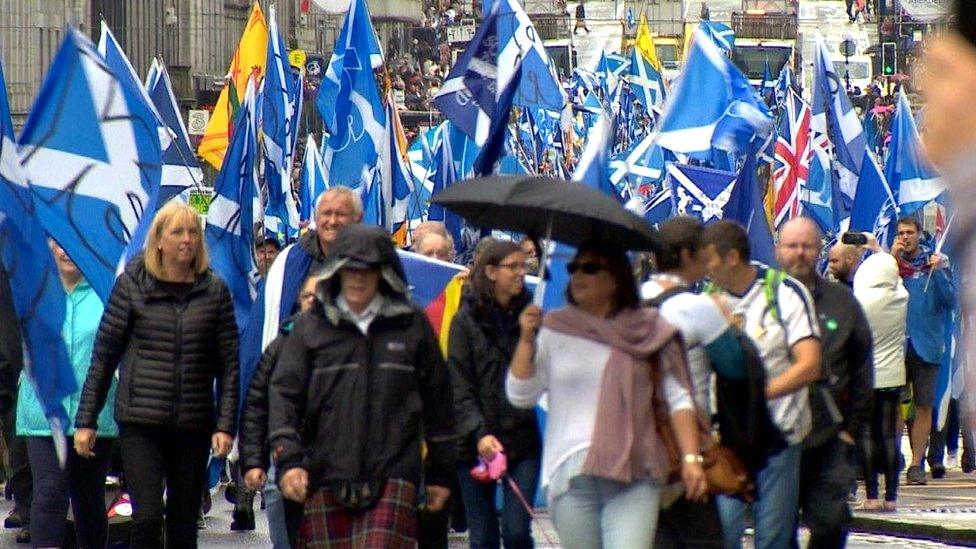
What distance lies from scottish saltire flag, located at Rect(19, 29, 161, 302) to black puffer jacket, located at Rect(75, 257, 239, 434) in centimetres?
187

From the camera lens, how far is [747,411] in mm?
6285

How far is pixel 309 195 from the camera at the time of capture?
2334 centimetres

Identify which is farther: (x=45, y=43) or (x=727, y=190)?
(x=45, y=43)

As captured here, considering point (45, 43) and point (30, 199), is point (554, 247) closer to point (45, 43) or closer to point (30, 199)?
point (30, 199)

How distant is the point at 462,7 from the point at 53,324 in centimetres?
9615

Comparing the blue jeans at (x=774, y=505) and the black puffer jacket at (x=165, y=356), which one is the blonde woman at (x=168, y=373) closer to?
the black puffer jacket at (x=165, y=356)

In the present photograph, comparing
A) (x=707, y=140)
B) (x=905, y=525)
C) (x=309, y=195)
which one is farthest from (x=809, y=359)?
(x=309, y=195)

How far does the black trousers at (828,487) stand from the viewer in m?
7.52

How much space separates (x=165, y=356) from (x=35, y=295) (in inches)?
59.8

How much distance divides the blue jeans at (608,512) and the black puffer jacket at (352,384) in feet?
1.78

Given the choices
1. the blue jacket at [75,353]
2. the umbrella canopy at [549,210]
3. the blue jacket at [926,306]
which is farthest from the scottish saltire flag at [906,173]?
the umbrella canopy at [549,210]

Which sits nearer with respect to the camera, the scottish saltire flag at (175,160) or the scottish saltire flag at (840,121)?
the scottish saltire flag at (175,160)

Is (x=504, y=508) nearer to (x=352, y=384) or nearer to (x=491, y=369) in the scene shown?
(x=491, y=369)

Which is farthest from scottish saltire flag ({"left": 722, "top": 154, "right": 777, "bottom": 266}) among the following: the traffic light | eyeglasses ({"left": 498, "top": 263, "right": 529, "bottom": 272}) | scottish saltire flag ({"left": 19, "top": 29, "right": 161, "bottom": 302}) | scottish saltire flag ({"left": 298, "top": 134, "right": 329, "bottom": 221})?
the traffic light
